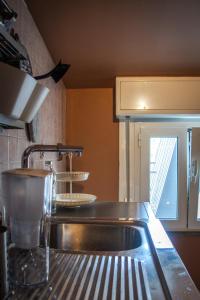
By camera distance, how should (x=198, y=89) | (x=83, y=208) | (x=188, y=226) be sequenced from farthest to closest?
(x=188, y=226)
(x=198, y=89)
(x=83, y=208)

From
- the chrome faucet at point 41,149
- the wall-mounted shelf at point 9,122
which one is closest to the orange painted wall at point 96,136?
the chrome faucet at point 41,149

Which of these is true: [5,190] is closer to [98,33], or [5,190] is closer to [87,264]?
[87,264]

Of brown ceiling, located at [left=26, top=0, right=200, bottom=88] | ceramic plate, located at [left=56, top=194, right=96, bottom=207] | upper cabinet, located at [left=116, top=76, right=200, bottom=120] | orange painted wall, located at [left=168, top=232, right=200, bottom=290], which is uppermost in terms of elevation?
brown ceiling, located at [left=26, top=0, right=200, bottom=88]

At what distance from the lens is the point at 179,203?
93.0 inches

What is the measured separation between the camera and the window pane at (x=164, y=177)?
238cm

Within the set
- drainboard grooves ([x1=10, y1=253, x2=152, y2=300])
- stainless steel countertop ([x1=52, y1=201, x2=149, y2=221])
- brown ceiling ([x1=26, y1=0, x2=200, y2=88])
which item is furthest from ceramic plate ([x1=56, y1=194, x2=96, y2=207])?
brown ceiling ([x1=26, y1=0, x2=200, y2=88])

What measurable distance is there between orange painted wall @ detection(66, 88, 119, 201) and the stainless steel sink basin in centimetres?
120

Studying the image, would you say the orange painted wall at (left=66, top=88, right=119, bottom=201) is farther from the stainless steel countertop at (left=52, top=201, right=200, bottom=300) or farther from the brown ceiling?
the stainless steel countertop at (left=52, top=201, right=200, bottom=300)

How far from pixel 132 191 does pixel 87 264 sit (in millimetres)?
1625

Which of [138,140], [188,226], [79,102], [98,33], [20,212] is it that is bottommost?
[188,226]

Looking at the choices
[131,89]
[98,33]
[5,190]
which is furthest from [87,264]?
[131,89]

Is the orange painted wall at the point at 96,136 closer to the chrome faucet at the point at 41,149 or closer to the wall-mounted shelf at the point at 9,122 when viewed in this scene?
the chrome faucet at the point at 41,149

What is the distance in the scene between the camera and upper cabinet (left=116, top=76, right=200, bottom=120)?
213 cm

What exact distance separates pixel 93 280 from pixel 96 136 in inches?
69.8
